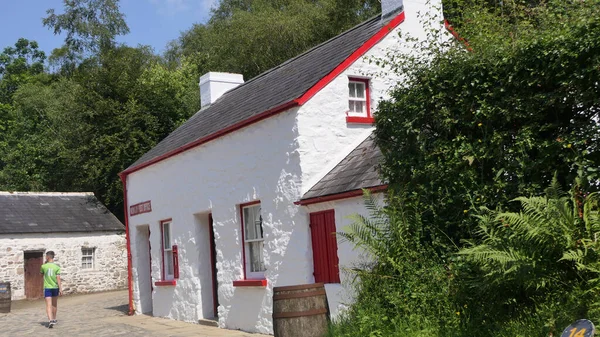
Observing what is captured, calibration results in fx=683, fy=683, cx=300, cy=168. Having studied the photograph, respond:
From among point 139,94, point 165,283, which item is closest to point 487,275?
point 165,283

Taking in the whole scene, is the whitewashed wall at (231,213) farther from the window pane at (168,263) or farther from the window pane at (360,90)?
the window pane at (360,90)

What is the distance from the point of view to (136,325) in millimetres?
14750

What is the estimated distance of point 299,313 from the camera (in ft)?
26.2

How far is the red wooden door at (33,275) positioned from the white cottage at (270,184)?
12938mm

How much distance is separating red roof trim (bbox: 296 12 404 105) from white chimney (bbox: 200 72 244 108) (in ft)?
24.0

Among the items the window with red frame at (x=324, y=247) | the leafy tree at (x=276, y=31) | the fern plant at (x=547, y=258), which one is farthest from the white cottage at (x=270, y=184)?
the leafy tree at (x=276, y=31)

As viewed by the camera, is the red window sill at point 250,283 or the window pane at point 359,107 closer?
the red window sill at point 250,283

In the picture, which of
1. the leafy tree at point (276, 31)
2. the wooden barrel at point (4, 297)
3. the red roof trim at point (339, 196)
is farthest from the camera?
the leafy tree at point (276, 31)

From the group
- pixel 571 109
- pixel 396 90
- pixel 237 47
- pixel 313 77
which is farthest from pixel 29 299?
pixel 571 109

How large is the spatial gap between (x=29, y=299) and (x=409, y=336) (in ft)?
76.6

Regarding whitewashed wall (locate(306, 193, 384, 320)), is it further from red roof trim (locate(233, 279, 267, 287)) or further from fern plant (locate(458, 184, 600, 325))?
fern plant (locate(458, 184, 600, 325))

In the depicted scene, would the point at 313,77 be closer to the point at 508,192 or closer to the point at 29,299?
the point at 508,192

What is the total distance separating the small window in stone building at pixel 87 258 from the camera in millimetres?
28547

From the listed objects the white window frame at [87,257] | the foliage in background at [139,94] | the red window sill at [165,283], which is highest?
the foliage in background at [139,94]
